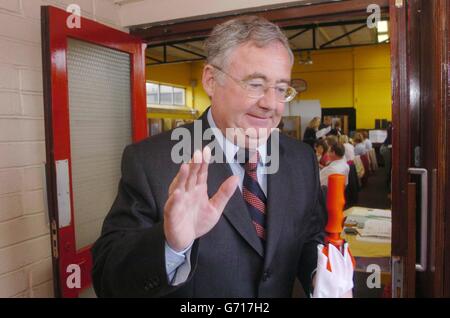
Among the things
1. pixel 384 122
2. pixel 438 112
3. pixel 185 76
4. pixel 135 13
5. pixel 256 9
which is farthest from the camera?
pixel 185 76

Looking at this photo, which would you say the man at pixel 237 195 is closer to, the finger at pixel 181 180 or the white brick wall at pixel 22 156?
the finger at pixel 181 180

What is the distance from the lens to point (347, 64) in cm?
1015

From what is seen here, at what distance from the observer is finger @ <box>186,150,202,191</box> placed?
0.77 m

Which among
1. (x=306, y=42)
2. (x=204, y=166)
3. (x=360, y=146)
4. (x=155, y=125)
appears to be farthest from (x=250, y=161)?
(x=306, y=42)

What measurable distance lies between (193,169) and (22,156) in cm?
136

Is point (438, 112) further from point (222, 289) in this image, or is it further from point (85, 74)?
point (85, 74)

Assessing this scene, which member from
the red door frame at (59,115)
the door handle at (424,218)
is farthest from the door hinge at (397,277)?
the red door frame at (59,115)

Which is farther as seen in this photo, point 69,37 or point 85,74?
point 85,74

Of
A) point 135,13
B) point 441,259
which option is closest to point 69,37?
point 135,13

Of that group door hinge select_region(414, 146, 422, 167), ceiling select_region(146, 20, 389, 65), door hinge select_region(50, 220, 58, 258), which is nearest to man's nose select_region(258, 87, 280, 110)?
door hinge select_region(414, 146, 422, 167)

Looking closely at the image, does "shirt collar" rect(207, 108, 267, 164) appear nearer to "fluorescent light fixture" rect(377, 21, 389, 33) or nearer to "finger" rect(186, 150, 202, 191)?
"finger" rect(186, 150, 202, 191)

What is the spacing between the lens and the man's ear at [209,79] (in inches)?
46.5

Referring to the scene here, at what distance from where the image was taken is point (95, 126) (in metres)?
2.17

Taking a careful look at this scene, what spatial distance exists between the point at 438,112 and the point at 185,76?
10.5m
